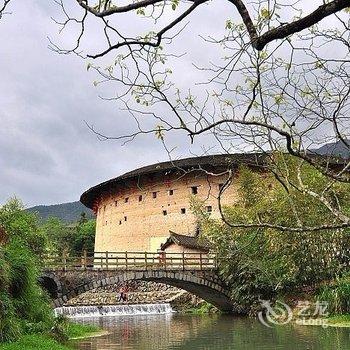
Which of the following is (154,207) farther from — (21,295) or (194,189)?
(21,295)

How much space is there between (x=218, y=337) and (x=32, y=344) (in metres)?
6.71

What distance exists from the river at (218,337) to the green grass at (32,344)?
267 centimetres

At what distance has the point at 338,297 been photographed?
18641mm

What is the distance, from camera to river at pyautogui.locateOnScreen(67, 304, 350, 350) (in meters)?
13.7

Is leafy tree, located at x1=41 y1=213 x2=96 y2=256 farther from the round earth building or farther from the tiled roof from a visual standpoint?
the round earth building

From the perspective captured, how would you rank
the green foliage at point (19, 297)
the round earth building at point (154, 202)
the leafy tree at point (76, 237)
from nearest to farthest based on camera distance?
1. the green foliage at point (19, 297)
2. the round earth building at point (154, 202)
3. the leafy tree at point (76, 237)

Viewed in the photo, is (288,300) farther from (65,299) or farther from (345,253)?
(65,299)

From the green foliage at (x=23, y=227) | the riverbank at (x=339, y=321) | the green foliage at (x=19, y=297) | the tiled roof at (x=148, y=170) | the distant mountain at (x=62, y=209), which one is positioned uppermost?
the distant mountain at (x=62, y=209)

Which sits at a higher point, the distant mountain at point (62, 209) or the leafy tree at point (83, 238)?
the distant mountain at point (62, 209)

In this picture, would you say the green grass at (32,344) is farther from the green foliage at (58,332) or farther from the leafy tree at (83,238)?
the leafy tree at (83,238)

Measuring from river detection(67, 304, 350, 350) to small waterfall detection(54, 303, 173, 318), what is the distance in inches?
217

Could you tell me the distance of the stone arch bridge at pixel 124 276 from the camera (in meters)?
20.4

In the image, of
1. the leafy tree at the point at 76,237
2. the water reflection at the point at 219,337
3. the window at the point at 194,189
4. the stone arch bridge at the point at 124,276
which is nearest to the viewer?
the water reflection at the point at 219,337

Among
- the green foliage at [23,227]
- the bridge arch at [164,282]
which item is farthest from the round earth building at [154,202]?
the bridge arch at [164,282]
